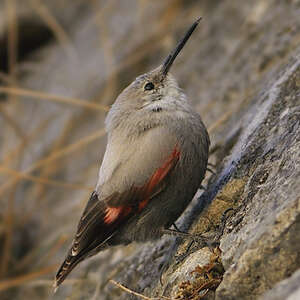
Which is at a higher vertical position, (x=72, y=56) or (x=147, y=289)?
(x=72, y=56)

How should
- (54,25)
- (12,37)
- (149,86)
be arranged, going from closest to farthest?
(149,86), (12,37), (54,25)

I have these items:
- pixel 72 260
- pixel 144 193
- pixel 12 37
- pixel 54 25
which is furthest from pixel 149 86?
pixel 54 25

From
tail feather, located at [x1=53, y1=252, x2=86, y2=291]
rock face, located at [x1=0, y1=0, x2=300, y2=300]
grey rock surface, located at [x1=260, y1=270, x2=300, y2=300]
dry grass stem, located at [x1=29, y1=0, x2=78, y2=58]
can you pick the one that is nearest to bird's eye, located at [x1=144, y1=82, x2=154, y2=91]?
rock face, located at [x1=0, y1=0, x2=300, y2=300]

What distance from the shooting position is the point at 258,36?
179 inches

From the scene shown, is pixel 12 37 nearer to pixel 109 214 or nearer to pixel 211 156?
pixel 211 156

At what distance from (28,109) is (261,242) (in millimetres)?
5276

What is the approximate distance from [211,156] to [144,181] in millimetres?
1048

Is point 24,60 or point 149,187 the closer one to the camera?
point 149,187

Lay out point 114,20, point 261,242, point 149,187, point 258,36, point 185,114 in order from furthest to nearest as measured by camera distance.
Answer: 1. point 114,20
2. point 258,36
3. point 185,114
4. point 149,187
5. point 261,242

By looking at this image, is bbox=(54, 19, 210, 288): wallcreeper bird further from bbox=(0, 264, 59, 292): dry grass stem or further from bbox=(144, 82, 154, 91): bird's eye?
bbox=(0, 264, 59, 292): dry grass stem

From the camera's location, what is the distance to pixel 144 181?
9.41ft

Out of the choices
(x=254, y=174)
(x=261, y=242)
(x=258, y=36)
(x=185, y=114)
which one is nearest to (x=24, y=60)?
(x=258, y=36)

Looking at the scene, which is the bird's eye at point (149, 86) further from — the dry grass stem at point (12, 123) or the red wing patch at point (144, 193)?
the dry grass stem at point (12, 123)

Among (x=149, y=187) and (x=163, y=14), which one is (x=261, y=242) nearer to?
(x=149, y=187)
